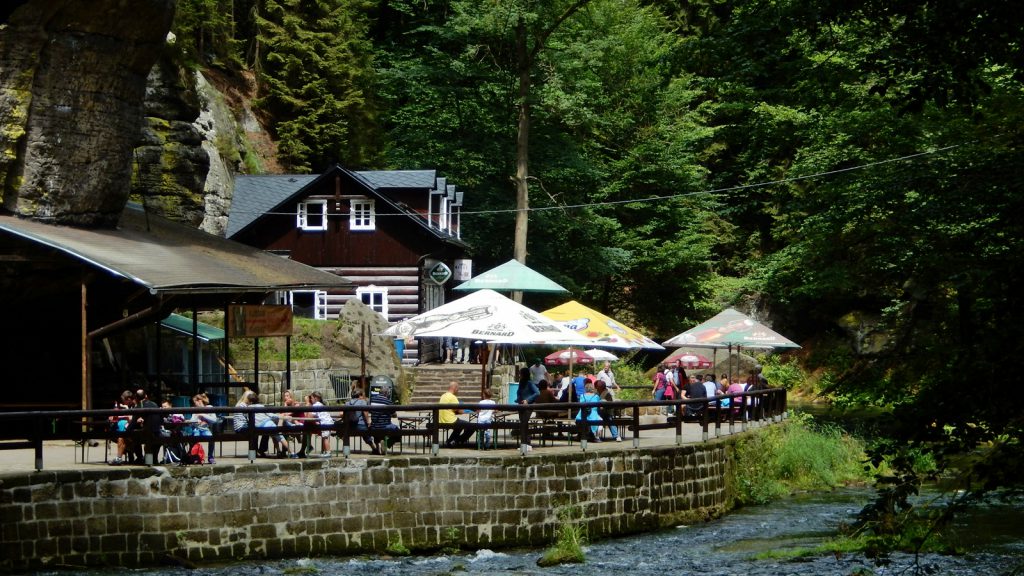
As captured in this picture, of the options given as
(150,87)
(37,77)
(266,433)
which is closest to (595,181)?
(150,87)

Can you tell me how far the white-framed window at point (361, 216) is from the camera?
4353 centimetres

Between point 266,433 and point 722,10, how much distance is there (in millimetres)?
12204

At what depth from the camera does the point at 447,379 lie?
36.6 metres

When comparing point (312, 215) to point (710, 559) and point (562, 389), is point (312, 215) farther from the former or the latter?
point (710, 559)

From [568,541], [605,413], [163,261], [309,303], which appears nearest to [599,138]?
[309,303]

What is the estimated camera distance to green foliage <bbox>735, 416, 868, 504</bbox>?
80.7ft

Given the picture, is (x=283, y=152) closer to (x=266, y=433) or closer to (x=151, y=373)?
(x=151, y=373)

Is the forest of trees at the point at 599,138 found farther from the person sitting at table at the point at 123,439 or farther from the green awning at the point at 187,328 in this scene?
the person sitting at table at the point at 123,439

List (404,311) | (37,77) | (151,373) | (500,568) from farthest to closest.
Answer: (404,311) → (151,373) → (37,77) → (500,568)

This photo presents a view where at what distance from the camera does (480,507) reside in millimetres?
18797

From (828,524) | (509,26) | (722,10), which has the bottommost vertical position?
(828,524)

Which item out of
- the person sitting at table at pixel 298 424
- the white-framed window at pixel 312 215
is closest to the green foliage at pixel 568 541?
the person sitting at table at pixel 298 424

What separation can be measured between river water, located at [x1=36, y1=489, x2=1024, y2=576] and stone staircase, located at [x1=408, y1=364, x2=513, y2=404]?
14.8 meters

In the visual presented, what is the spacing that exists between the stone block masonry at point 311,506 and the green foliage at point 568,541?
0.38ft
